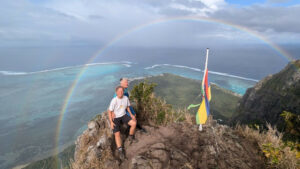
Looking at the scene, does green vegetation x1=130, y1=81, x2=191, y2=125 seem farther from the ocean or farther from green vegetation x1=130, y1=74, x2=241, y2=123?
the ocean

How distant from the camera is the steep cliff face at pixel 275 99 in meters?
48.7

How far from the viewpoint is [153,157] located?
14.6 ft

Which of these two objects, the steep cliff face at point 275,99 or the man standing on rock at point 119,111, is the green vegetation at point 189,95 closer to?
the steep cliff face at point 275,99

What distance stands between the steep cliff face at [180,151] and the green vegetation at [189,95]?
3100 inches

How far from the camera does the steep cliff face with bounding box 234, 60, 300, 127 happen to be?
160 feet

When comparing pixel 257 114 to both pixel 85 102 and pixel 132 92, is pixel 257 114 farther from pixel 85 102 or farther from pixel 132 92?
pixel 85 102

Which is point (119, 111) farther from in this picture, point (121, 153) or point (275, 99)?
point (275, 99)

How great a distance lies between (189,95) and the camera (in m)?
121

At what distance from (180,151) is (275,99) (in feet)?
220

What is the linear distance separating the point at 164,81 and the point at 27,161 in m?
108

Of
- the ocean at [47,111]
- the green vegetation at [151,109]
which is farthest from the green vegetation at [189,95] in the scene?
the green vegetation at [151,109]

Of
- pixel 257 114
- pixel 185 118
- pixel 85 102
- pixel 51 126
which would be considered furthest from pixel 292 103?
pixel 85 102

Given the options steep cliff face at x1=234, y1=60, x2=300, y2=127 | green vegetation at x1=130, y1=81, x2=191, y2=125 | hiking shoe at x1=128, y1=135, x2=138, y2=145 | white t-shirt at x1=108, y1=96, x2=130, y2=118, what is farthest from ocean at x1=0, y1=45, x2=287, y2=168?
white t-shirt at x1=108, y1=96, x2=130, y2=118

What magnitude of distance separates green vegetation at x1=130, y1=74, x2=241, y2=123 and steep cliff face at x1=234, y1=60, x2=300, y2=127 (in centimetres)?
2178
